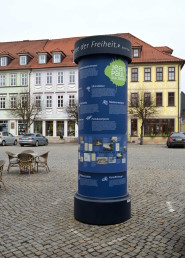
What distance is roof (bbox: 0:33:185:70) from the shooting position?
40.0 meters

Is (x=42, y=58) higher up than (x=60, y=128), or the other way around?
(x=42, y=58)

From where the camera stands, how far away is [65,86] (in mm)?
42656

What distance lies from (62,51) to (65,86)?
17.5 ft

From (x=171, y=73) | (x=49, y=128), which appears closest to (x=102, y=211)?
(x=171, y=73)

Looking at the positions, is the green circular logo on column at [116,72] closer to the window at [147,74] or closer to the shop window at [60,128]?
the window at [147,74]

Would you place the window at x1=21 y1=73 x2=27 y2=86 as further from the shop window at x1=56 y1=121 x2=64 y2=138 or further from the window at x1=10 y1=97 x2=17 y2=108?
the shop window at x1=56 y1=121 x2=64 y2=138

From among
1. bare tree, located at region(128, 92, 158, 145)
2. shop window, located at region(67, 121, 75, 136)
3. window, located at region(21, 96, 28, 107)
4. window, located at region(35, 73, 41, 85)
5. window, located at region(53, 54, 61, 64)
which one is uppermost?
window, located at region(53, 54, 61, 64)

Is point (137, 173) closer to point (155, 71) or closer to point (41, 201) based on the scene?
point (41, 201)

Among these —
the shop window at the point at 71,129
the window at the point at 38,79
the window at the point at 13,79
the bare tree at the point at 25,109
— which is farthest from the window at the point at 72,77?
the window at the point at 13,79

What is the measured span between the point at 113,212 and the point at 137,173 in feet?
19.4

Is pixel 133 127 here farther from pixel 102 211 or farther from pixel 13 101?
pixel 102 211

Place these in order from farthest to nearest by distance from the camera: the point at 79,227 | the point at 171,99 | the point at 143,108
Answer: the point at 171,99 → the point at 143,108 → the point at 79,227

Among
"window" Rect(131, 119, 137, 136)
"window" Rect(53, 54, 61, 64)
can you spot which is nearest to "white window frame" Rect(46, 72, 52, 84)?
"window" Rect(53, 54, 61, 64)

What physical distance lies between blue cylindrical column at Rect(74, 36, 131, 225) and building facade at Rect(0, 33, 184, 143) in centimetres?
3296
